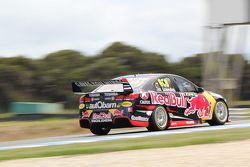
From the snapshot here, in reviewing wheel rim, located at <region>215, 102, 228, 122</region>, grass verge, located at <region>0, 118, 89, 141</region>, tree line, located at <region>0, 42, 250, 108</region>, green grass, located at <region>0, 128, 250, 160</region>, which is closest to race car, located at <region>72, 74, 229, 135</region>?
wheel rim, located at <region>215, 102, 228, 122</region>

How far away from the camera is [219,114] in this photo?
1819 centimetres

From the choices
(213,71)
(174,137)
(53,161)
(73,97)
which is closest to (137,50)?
(73,97)

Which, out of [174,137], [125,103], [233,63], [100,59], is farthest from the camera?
[100,59]

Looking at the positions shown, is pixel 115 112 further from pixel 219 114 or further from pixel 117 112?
pixel 219 114

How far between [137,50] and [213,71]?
16.2m

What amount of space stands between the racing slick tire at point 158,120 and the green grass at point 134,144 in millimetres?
1658

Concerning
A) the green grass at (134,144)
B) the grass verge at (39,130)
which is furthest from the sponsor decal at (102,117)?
the grass verge at (39,130)

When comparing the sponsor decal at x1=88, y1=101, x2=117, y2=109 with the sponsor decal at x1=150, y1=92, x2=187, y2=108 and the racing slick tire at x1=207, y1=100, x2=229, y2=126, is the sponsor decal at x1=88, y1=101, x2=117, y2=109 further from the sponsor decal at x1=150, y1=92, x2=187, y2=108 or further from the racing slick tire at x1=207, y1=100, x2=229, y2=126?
the racing slick tire at x1=207, y1=100, x2=229, y2=126

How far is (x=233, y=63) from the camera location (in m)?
38.2

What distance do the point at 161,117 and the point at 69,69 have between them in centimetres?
3029

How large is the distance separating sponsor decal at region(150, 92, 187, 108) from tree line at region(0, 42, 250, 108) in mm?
23069

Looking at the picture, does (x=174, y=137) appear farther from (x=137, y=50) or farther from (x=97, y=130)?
(x=137, y=50)

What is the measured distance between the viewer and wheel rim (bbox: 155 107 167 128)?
53.8ft

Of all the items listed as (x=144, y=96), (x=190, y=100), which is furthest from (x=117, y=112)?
(x=190, y=100)
